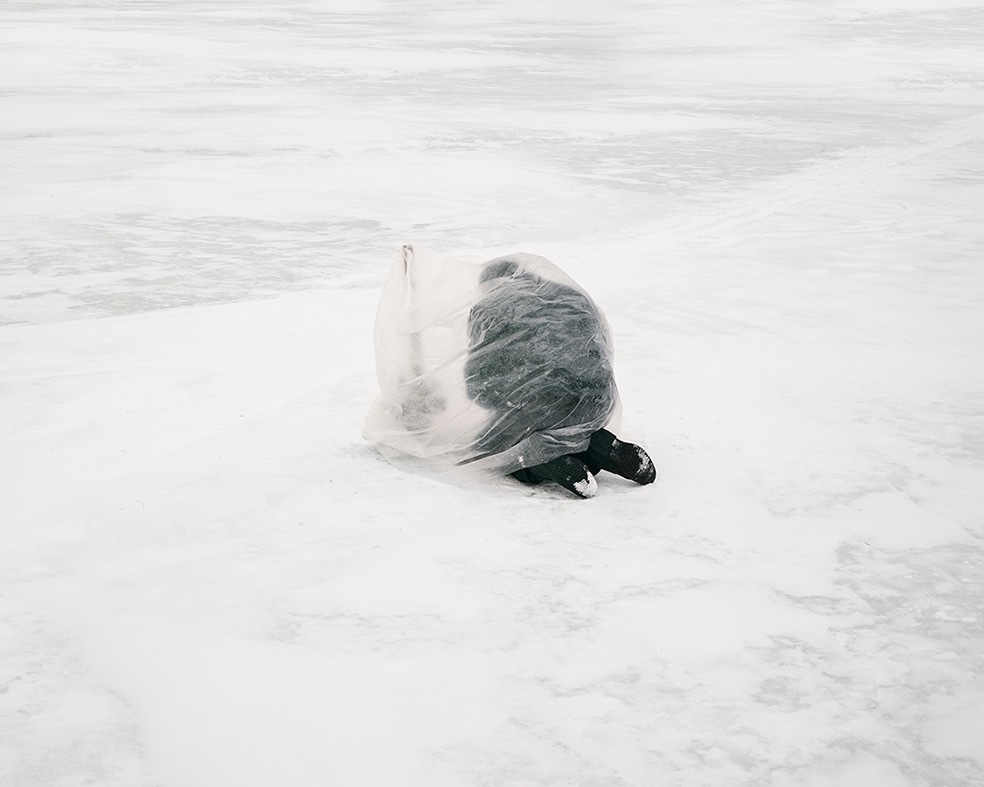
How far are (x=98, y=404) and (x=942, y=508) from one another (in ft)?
8.60

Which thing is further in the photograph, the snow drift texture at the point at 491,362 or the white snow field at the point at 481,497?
the snow drift texture at the point at 491,362

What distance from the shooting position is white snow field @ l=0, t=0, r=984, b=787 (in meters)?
2.28

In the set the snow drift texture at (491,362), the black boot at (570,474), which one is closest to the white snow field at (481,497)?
the black boot at (570,474)

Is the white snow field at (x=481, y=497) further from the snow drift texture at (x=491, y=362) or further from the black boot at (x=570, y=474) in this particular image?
the snow drift texture at (x=491, y=362)

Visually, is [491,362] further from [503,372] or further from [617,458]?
[617,458]

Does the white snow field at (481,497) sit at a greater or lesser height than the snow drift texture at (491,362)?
lesser

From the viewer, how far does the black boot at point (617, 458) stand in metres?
3.34

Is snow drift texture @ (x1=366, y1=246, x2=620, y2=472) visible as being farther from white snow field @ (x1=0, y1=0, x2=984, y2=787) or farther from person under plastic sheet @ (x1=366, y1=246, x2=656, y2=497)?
white snow field @ (x1=0, y1=0, x2=984, y2=787)

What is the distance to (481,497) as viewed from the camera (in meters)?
3.30

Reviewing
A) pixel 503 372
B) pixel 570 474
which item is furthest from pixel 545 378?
pixel 570 474

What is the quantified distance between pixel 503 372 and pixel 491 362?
0.14 ft

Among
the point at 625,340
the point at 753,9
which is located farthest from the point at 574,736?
the point at 753,9

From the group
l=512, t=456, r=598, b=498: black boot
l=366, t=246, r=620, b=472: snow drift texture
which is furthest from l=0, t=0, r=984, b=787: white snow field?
l=366, t=246, r=620, b=472: snow drift texture

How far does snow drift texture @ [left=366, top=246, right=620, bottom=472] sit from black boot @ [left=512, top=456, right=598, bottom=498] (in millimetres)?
32
